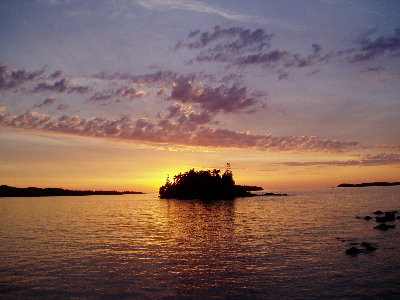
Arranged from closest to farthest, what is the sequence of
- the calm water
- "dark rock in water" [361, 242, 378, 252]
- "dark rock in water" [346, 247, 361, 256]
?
the calm water → "dark rock in water" [346, 247, 361, 256] → "dark rock in water" [361, 242, 378, 252]

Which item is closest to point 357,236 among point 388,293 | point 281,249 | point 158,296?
point 281,249

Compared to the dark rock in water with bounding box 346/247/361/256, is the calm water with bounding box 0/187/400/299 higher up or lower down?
lower down

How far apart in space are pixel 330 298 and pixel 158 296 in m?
12.7

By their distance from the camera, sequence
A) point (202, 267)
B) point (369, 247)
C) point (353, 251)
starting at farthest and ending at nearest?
point (369, 247) → point (353, 251) → point (202, 267)

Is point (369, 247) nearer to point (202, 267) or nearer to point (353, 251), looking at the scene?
point (353, 251)

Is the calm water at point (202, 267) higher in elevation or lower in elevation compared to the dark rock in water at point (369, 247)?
lower

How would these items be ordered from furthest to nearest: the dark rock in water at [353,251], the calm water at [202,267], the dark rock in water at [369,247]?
the dark rock in water at [369,247], the dark rock in water at [353,251], the calm water at [202,267]

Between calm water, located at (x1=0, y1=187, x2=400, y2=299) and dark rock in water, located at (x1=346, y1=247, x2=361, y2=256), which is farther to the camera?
dark rock in water, located at (x1=346, y1=247, x2=361, y2=256)

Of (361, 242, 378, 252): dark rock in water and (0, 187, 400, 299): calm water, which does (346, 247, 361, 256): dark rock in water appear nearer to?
(0, 187, 400, 299): calm water

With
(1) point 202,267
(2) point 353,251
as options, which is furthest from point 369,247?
(1) point 202,267

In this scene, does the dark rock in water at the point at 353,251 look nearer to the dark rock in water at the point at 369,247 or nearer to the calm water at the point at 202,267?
the calm water at the point at 202,267

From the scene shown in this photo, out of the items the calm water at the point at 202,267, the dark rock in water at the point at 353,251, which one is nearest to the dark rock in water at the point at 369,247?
the calm water at the point at 202,267

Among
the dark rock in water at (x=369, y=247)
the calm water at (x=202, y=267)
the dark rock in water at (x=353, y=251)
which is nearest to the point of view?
the calm water at (x=202, y=267)

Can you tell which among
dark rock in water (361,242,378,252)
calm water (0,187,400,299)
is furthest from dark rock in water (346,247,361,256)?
dark rock in water (361,242,378,252)
